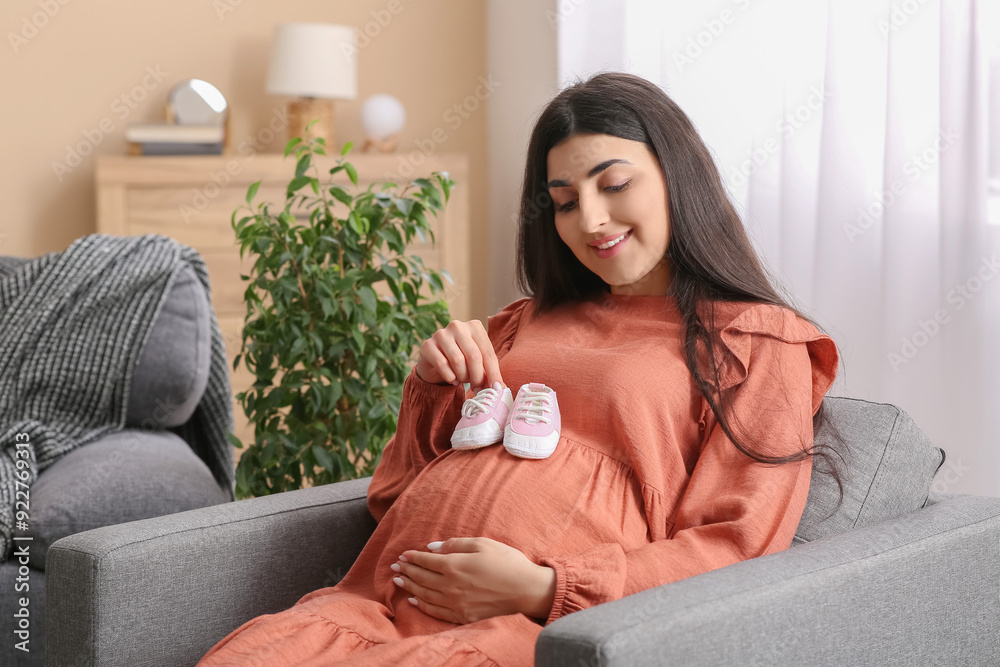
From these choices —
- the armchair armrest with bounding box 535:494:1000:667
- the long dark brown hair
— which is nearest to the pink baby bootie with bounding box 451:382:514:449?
the long dark brown hair

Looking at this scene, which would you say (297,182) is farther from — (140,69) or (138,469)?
(140,69)

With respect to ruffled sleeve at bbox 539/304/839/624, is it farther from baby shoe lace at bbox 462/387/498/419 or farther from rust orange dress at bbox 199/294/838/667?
baby shoe lace at bbox 462/387/498/419

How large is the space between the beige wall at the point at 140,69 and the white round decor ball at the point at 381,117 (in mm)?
229

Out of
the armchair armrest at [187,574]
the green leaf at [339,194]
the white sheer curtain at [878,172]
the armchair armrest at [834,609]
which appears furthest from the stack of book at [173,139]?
the armchair armrest at [834,609]

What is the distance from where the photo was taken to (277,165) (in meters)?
3.18

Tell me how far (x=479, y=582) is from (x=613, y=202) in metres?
0.52

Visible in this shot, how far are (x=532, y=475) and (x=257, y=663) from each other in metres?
0.37

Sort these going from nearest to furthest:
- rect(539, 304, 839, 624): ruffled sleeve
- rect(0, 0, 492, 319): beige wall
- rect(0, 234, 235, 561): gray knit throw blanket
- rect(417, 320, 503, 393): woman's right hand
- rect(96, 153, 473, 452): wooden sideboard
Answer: rect(539, 304, 839, 624): ruffled sleeve < rect(417, 320, 503, 393): woman's right hand < rect(0, 234, 235, 561): gray knit throw blanket < rect(96, 153, 473, 452): wooden sideboard < rect(0, 0, 492, 319): beige wall

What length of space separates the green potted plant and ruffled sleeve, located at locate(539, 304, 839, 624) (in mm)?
957

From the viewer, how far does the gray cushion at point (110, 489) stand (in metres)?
1.55

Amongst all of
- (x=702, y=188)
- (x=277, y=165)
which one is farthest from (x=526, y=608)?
(x=277, y=165)

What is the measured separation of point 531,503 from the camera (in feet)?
3.64

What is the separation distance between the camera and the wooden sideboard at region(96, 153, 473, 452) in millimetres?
3158

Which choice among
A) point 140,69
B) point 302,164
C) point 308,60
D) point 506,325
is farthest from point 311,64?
point 506,325
